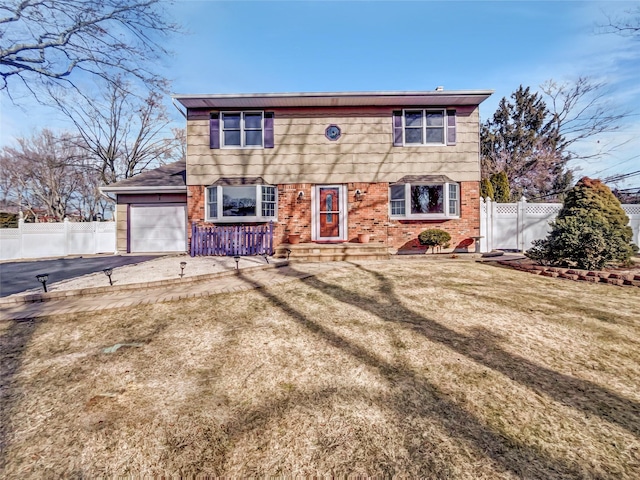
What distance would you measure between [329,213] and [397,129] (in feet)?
13.3

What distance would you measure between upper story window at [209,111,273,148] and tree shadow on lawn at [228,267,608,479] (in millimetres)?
8683

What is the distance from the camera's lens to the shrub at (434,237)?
32.2 feet

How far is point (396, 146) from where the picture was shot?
10508mm

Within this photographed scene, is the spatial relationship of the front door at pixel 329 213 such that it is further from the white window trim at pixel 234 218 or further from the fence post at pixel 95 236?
the fence post at pixel 95 236

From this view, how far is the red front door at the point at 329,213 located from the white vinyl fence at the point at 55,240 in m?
10.5

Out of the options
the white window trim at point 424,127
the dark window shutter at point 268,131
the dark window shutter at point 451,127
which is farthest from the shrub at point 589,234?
the dark window shutter at point 268,131

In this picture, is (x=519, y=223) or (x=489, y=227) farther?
(x=519, y=223)

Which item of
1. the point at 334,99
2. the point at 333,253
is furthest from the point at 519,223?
the point at 334,99

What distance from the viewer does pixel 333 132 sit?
10.5 m

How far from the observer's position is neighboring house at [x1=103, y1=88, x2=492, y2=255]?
10.4 meters

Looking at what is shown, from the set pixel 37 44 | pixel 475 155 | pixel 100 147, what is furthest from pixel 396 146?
pixel 100 147

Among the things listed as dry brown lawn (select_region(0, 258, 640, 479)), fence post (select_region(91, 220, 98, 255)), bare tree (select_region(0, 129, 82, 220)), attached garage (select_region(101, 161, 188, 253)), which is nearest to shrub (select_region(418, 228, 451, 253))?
dry brown lawn (select_region(0, 258, 640, 479))

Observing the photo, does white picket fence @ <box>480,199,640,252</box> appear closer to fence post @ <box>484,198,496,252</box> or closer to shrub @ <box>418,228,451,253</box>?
fence post @ <box>484,198,496,252</box>

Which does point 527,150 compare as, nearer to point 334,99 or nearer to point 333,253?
point 334,99
